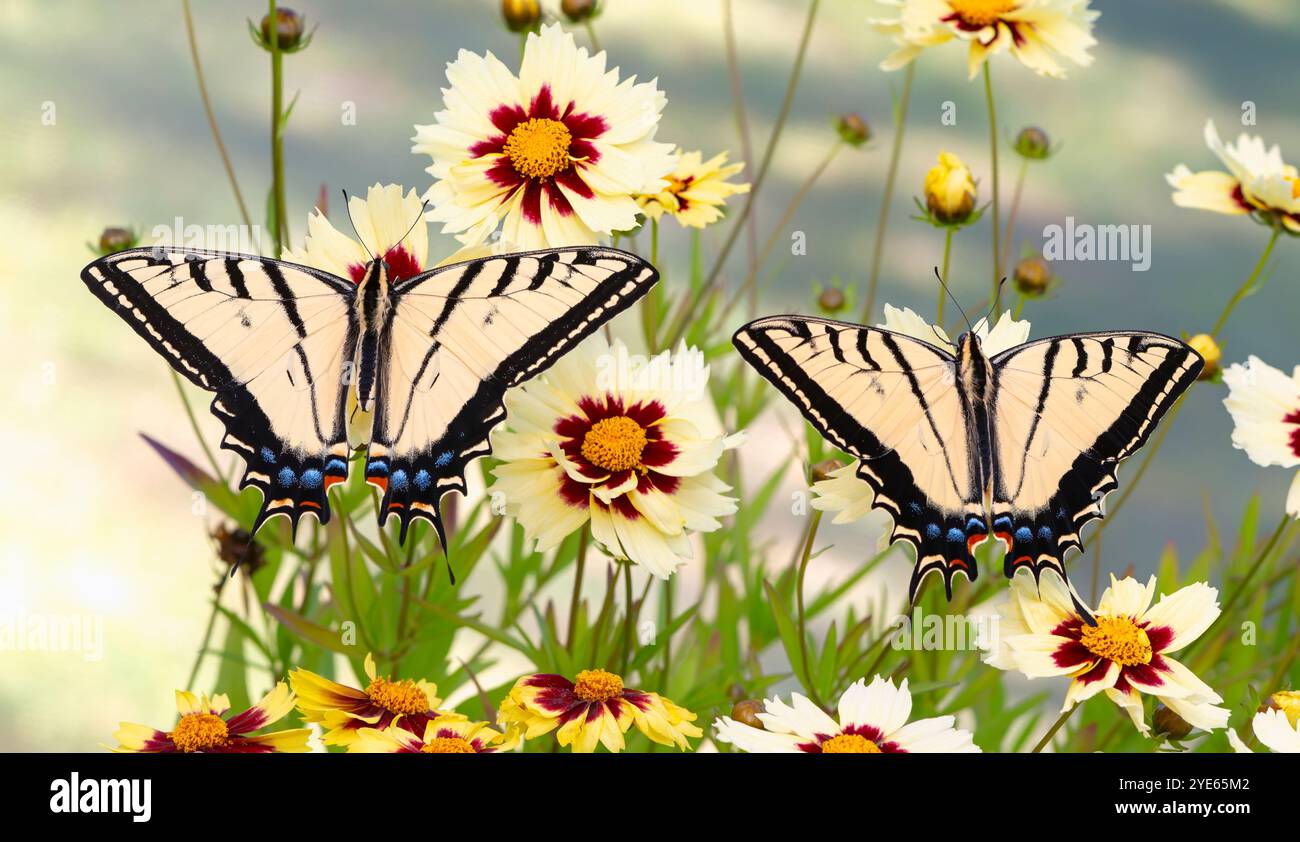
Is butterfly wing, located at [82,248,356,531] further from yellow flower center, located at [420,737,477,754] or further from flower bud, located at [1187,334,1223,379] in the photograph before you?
flower bud, located at [1187,334,1223,379]

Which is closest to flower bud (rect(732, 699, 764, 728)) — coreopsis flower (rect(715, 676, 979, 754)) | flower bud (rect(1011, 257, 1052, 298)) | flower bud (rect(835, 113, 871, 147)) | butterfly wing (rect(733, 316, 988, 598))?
coreopsis flower (rect(715, 676, 979, 754))

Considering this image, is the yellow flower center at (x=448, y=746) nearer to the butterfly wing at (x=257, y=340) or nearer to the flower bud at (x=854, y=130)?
the butterfly wing at (x=257, y=340)

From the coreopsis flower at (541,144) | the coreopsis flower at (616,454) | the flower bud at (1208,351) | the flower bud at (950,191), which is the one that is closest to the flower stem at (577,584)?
the coreopsis flower at (616,454)

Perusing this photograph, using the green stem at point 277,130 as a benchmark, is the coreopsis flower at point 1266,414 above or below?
below

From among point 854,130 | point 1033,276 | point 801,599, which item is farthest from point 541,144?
point 854,130

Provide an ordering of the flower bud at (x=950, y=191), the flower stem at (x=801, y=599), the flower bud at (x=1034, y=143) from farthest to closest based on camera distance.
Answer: the flower bud at (x=1034, y=143) → the flower bud at (x=950, y=191) → the flower stem at (x=801, y=599)
